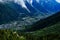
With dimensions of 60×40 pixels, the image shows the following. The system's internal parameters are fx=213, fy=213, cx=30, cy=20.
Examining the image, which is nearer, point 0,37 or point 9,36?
point 0,37

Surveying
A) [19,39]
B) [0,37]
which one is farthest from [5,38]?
[19,39]

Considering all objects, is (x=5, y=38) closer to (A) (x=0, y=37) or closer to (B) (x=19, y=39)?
(A) (x=0, y=37)

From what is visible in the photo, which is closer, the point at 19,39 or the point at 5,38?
the point at 5,38

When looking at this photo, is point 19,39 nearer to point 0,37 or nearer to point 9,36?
point 9,36

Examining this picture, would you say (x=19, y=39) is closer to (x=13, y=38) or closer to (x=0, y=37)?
(x=13, y=38)

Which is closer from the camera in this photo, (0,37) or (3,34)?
(0,37)
